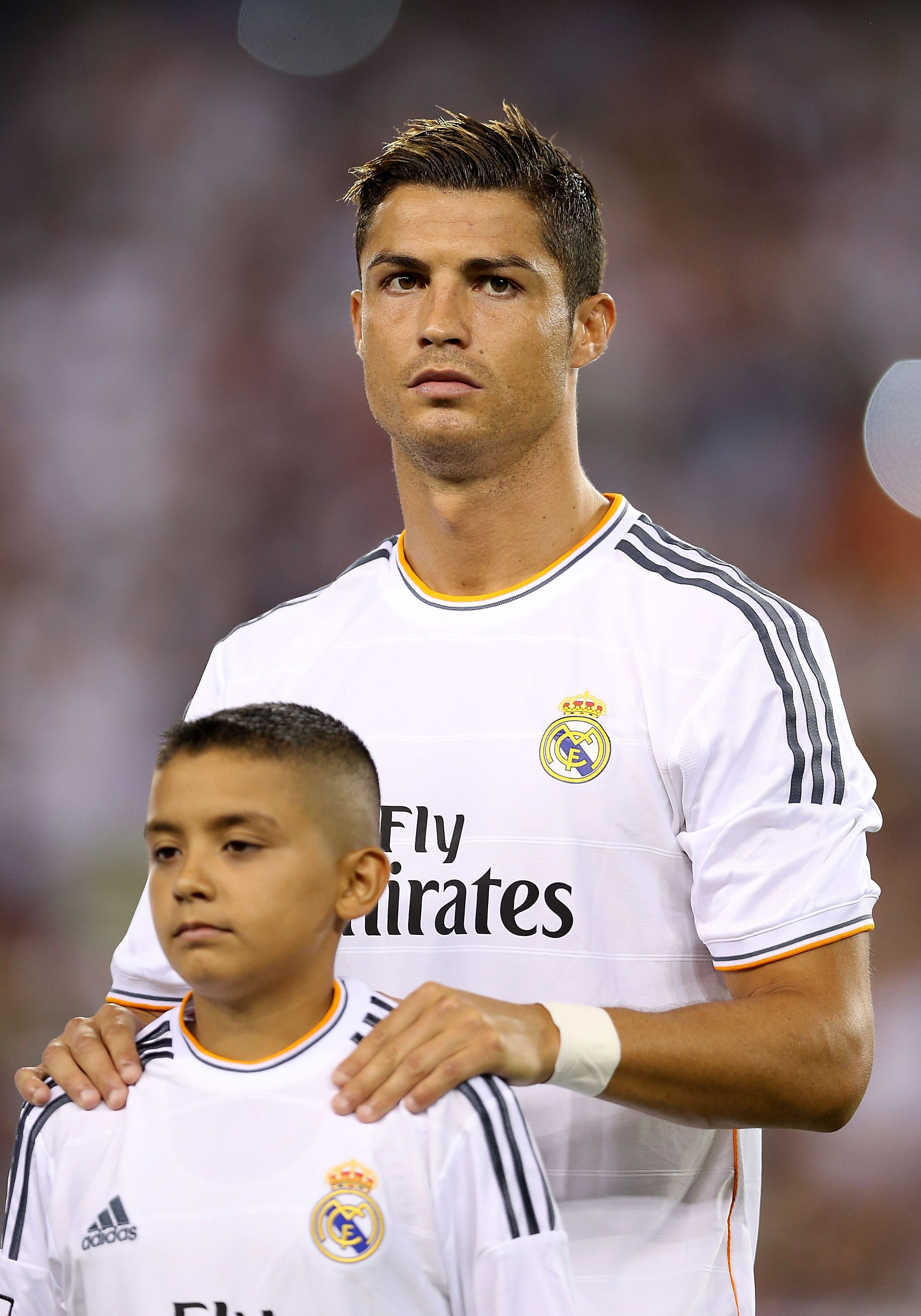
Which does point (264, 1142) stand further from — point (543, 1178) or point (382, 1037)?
point (543, 1178)

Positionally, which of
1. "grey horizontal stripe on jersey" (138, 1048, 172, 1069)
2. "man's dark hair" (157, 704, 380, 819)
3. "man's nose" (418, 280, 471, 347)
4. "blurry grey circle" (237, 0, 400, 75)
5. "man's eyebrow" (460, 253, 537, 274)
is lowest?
"grey horizontal stripe on jersey" (138, 1048, 172, 1069)

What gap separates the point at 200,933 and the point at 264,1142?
20 centimetres

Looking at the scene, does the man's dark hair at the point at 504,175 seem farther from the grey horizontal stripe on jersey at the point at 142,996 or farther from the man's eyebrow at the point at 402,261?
the grey horizontal stripe on jersey at the point at 142,996

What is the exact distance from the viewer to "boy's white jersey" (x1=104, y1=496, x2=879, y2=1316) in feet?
5.52

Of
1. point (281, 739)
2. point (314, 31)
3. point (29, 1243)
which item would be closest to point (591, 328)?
point (281, 739)

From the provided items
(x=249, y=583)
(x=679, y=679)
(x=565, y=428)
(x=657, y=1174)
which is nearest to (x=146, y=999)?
(x=657, y=1174)

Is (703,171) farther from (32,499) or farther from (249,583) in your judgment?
(32,499)

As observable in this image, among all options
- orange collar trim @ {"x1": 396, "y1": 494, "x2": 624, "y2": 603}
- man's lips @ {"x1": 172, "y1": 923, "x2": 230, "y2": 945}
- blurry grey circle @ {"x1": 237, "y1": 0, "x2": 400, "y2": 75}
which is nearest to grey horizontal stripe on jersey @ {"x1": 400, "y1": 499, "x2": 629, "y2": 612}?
orange collar trim @ {"x1": 396, "y1": 494, "x2": 624, "y2": 603}

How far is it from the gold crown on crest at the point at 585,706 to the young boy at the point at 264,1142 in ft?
1.29

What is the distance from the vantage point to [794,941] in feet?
5.39

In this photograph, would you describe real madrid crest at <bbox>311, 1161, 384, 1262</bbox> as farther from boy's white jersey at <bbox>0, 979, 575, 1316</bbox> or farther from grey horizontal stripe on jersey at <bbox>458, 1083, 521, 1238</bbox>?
grey horizontal stripe on jersey at <bbox>458, 1083, 521, 1238</bbox>

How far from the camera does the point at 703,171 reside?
14.8 ft

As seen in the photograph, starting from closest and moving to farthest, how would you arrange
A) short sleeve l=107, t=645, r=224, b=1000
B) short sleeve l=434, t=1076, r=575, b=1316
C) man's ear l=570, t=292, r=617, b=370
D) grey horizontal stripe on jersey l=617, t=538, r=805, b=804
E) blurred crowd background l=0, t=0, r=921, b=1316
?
1. short sleeve l=434, t=1076, r=575, b=1316
2. grey horizontal stripe on jersey l=617, t=538, r=805, b=804
3. short sleeve l=107, t=645, r=224, b=1000
4. man's ear l=570, t=292, r=617, b=370
5. blurred crowd background l=0, t=0, r=921, b=1316

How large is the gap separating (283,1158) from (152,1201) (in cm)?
13
